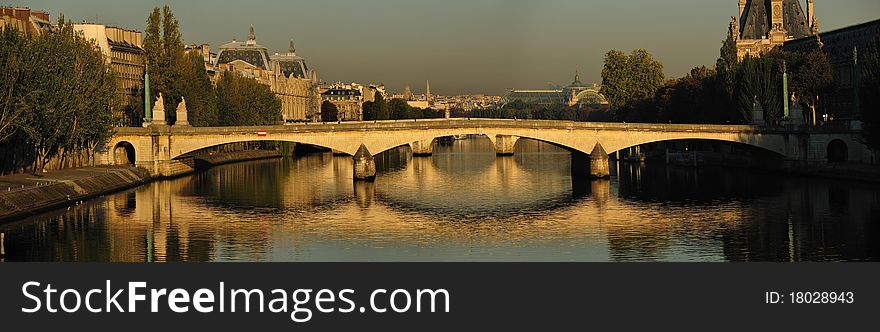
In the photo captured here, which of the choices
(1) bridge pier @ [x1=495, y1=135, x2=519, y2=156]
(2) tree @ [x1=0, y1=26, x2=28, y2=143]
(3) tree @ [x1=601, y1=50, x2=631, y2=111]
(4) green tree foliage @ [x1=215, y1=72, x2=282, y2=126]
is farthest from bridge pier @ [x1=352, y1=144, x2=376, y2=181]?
(3) tree @ [x1=601, y1=50, x2=631, y2=111]

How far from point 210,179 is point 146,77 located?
949cm

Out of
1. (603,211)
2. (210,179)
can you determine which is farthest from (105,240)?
(210,179)

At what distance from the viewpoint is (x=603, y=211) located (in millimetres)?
65188

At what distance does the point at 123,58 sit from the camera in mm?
122312

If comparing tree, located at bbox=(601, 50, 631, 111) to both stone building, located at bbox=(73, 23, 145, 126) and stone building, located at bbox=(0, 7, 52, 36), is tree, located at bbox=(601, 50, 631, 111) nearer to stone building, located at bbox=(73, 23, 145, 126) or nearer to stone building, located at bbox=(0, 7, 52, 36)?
stone building, located at bbox=(73, 23, 145, 126)

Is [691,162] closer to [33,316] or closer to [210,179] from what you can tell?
[210,179]

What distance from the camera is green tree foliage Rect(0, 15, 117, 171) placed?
66.8 metres

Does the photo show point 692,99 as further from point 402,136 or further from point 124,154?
point 124,154

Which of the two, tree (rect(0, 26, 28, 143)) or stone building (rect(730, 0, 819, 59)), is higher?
stone building (rect(730, 0, 819, 59))

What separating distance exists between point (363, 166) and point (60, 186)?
26128mm

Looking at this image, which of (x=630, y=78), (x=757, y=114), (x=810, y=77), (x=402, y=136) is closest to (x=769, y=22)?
(x=630, y=78)

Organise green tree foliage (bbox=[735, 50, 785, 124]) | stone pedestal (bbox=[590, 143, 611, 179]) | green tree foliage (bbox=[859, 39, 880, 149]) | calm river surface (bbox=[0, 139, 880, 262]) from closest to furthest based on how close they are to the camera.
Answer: calm river surface (bbox=[0, 139, 880, 262]), green tree foliage (bbox=[859, 39, 880, 149]), stone pedestal (bbox=[590, 143, 611, 179]), green tree foliage (bbox=[735, 50, 785, 124])

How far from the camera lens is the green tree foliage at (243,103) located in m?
122

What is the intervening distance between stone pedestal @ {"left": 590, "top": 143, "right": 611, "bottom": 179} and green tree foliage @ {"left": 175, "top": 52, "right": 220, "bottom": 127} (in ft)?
109
